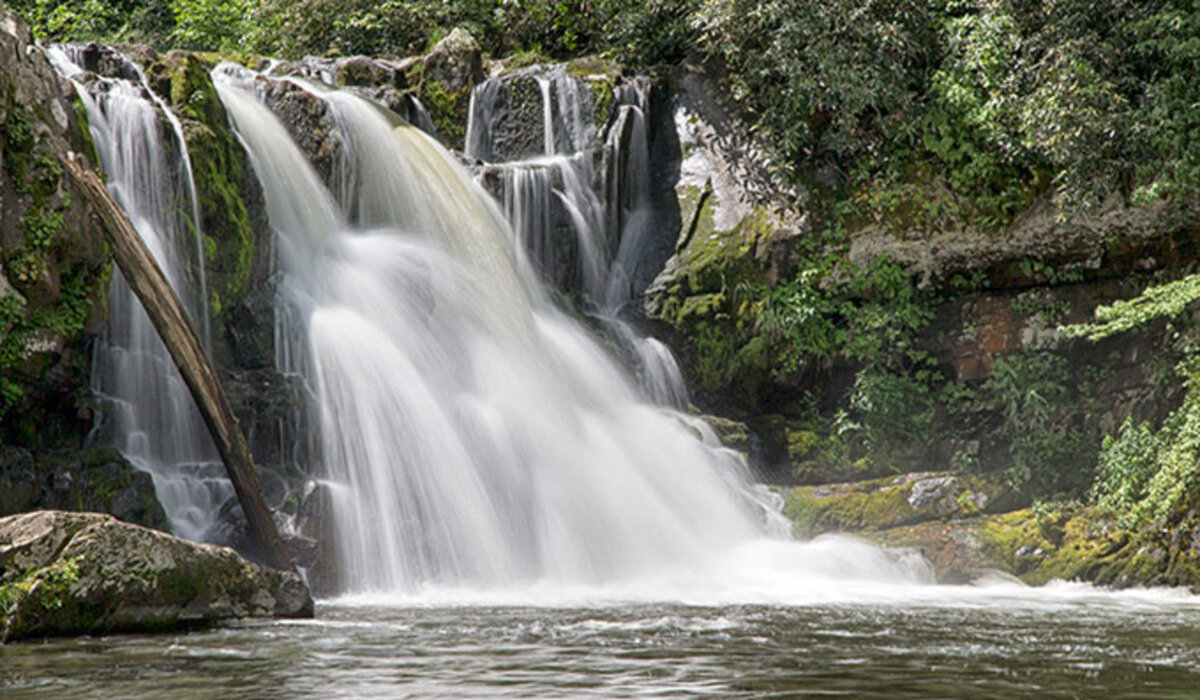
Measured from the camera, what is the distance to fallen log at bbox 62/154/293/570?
8.74m

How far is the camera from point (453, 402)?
11422 mm

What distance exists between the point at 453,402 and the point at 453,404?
0.04 m

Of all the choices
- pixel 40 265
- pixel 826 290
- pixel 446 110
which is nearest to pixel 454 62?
pixel 446 110

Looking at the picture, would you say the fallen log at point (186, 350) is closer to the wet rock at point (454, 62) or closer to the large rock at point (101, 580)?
the large rock at point (101, 580)

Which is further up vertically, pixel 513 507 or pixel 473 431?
pixel 473 431

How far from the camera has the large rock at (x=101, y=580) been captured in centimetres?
626

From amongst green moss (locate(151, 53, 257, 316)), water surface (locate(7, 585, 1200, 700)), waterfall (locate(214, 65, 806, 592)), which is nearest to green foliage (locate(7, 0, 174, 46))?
waterfall (locate(214, 65, 806, 592))

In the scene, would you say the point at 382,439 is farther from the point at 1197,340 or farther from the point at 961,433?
the point at 1197,340

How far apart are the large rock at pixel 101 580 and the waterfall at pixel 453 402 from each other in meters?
2.64

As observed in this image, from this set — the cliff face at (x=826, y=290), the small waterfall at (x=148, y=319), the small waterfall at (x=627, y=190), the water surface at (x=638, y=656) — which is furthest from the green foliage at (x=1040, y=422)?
the small waterfall at (x=148, y=319)

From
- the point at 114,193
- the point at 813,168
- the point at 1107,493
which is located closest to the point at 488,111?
the point at 813,168

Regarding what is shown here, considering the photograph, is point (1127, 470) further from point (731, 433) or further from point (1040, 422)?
point (731, 433)

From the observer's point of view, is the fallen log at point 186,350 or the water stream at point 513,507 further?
the fallen log at point 186,350

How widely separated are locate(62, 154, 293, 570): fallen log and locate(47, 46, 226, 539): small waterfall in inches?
24.8
